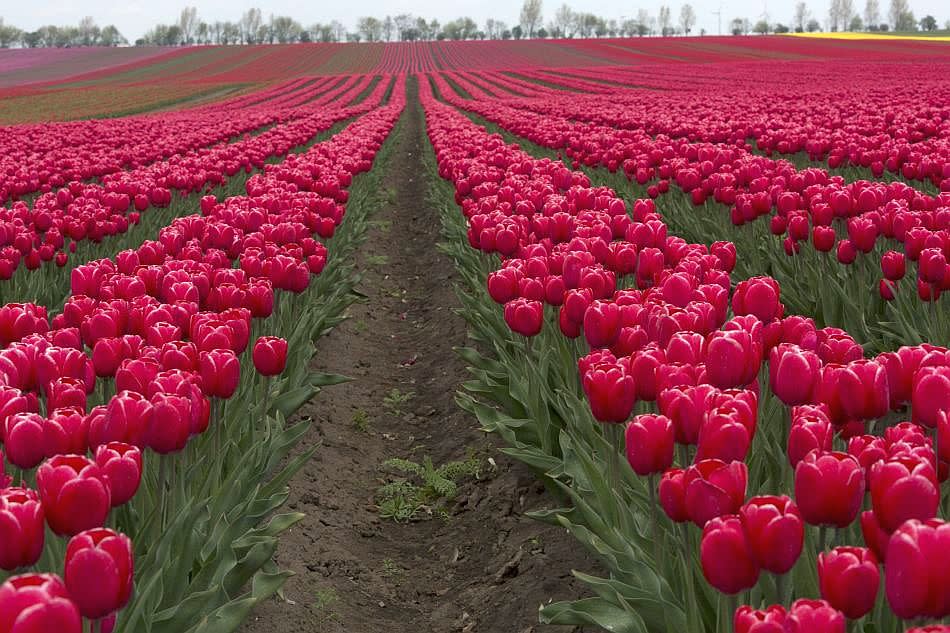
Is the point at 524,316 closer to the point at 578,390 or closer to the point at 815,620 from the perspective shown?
the point at 578,390

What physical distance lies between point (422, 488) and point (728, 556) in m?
3.61

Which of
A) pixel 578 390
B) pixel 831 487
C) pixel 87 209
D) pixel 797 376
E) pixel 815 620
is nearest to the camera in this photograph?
pixel 815 620

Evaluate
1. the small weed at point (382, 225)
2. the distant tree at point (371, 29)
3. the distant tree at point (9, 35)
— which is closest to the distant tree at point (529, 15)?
the distant tree at point (371, 29)

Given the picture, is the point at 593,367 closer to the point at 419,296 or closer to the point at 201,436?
the point at 201,436

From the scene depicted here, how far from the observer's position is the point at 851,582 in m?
1.61

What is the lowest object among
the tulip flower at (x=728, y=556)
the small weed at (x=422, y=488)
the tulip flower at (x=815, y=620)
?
the small weed at (x=422, y=488)

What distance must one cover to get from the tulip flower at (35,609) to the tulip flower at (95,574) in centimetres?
19

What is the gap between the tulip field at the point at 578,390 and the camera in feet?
5.88

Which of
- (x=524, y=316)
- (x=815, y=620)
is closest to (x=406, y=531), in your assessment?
(x=524, y=316)

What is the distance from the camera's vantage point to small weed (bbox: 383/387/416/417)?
21.5 feet

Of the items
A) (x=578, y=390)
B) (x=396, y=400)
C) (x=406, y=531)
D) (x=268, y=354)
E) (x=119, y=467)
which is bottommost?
(x=406, y=531)

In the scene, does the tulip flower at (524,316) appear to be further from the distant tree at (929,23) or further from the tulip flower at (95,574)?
the distant tree at (929,23)

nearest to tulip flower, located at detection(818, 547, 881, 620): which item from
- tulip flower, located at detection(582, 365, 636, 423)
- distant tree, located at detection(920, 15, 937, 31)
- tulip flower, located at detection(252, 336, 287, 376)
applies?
tulip flower, located at detection(582, 365, 636, 423)

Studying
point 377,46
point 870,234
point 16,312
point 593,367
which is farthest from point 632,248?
point 377,46
